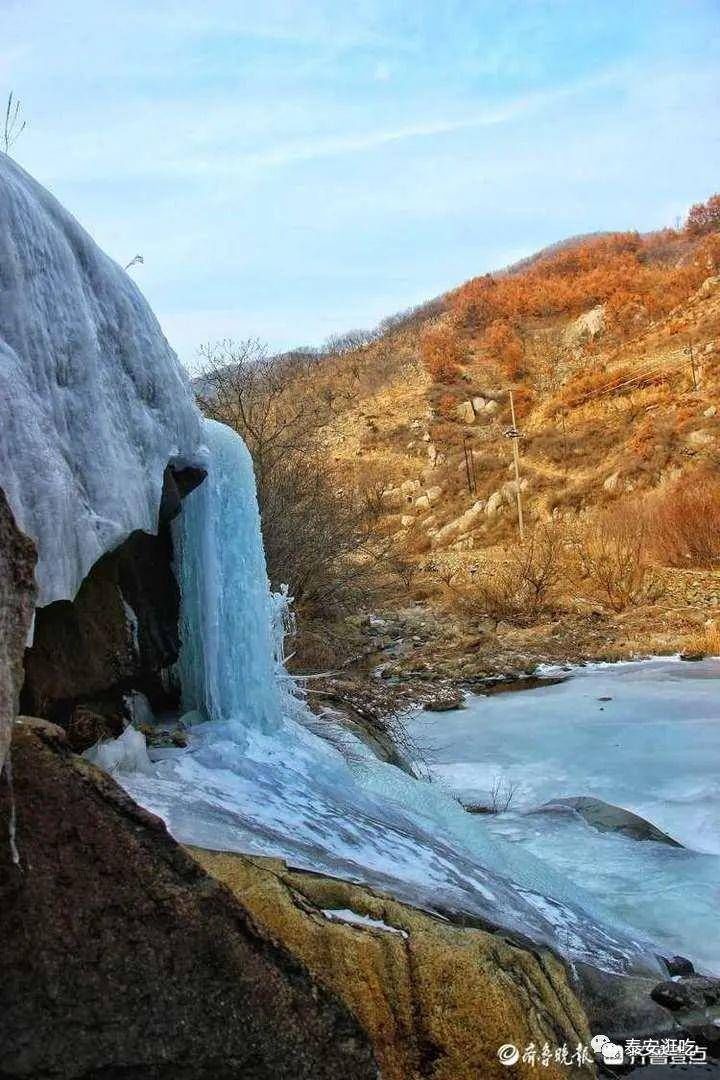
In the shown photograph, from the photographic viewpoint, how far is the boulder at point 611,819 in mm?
5447

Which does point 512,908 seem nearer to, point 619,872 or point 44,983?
point 619,872

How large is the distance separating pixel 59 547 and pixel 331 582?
8.50 m

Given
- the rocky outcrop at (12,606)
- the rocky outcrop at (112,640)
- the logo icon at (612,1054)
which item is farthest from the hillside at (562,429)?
the rocky outcrop at (12,606)

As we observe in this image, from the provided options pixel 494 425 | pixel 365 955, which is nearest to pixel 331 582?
pixel 365 955

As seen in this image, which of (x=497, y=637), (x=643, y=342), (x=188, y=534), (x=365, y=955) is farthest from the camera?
(x=643, y=342)

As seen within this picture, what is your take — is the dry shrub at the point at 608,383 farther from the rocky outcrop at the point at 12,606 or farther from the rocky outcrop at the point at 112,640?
the rocky outcrop at the point at 12,606

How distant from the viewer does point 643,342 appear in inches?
1268

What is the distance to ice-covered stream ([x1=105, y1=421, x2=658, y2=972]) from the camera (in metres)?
3.22

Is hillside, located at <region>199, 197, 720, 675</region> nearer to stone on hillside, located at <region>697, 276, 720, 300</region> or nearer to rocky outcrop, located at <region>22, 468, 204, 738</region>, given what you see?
stone on hillside, located at <region>697, 276, 720, 300</region>

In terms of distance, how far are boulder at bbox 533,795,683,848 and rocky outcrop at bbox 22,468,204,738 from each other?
8.94 ft

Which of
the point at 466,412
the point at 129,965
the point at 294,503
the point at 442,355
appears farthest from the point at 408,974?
the point at 442,355

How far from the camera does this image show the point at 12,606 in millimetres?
1809

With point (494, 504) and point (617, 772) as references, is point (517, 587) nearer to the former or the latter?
point (617, 772)

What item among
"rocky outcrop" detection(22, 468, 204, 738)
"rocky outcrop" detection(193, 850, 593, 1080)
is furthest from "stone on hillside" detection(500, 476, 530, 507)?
"rocky outcrop" detection(193, 850, 593, 1080)
